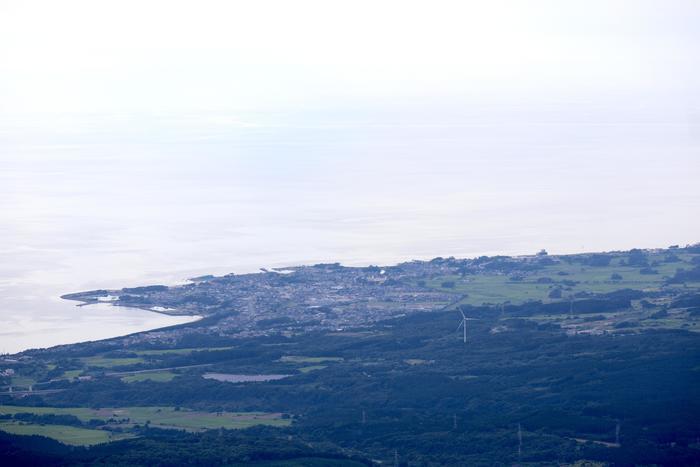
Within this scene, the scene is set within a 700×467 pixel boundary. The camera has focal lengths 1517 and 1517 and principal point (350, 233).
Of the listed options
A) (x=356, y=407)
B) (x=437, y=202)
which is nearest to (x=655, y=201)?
(x=437, y=202)

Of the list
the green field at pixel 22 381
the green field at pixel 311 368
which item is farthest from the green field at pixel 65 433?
the green field at pixel 311 368

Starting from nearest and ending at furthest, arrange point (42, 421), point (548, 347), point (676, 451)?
1. point (676, 451)
2. point (42, 421)
3. point (548, 347)

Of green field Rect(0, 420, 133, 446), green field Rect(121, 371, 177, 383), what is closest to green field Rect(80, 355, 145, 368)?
green field Rect(121, 371, 177, 383)

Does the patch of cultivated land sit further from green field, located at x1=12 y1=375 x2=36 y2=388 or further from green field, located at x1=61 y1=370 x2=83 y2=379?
green field, located at x1=61 y1=370 x2=83 y2=379

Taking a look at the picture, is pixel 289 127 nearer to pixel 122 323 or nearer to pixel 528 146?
pixel 528 146

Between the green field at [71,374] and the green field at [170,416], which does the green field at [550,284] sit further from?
the green field at [170,416]
